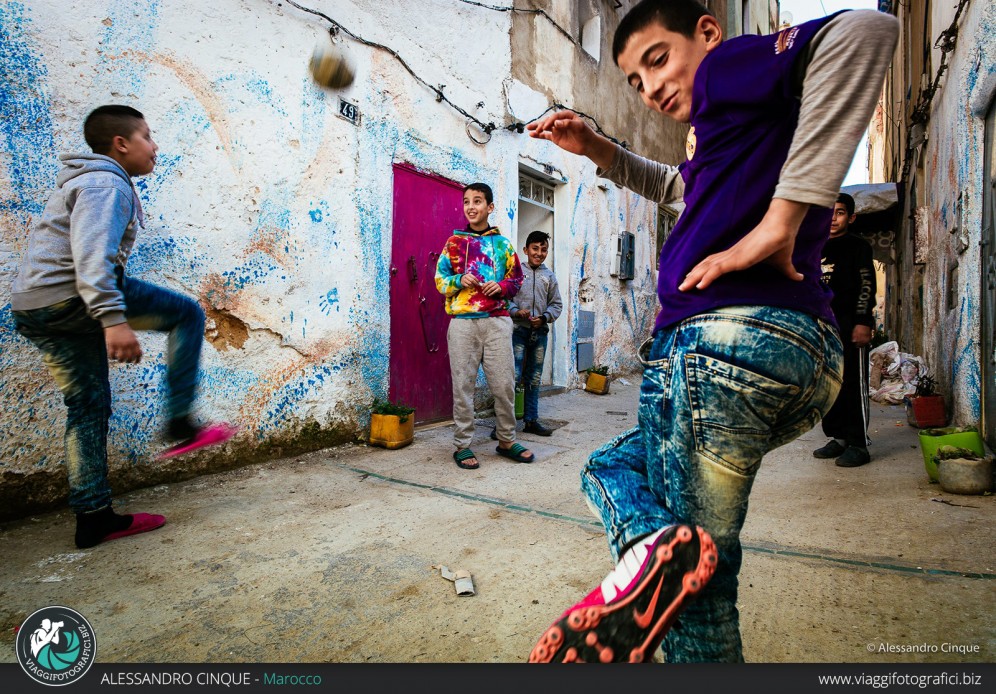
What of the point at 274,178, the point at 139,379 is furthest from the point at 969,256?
the point at 139,379

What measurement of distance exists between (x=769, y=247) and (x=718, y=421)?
0.30 meters

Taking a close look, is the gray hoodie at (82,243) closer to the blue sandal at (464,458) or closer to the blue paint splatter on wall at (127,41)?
the blue paint splatter on wall at (127,41)

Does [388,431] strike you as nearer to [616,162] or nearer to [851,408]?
[616,162]

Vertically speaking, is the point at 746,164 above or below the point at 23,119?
below

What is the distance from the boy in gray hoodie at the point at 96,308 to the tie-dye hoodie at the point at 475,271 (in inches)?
69.1

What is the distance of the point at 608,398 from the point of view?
7070 millimetres

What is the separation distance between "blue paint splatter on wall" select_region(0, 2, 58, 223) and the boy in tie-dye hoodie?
2168mm

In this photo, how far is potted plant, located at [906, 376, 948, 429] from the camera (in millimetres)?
4621

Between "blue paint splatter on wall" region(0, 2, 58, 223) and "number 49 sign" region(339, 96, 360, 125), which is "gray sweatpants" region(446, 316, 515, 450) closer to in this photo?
"number 49 sign" region(339, 96, 360, 125)

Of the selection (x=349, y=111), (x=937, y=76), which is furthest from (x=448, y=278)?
(x=937, y=76)

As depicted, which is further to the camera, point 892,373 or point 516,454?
point 892,373

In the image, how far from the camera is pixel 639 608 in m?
0.88

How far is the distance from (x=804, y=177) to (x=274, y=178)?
3.51 meters

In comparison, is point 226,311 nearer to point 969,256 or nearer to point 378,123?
point 378,123
